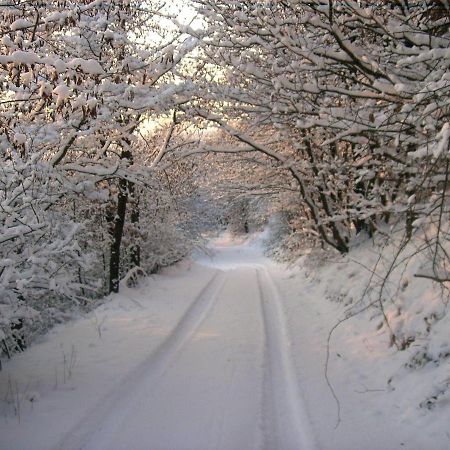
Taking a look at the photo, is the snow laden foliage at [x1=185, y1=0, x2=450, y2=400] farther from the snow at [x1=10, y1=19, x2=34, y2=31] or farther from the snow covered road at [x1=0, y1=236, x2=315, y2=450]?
the snow at [x1=10, y1=19, x2=34, y2=31]

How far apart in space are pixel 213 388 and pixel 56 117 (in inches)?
192

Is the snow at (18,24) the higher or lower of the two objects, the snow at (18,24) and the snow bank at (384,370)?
the higher

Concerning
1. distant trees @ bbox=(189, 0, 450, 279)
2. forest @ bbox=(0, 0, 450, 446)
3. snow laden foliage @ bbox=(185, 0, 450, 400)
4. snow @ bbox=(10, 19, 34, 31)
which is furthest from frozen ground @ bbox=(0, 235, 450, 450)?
snow @ bbox=(10, 19, 34, 31)

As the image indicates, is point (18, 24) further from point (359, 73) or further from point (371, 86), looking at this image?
point (359, 73)

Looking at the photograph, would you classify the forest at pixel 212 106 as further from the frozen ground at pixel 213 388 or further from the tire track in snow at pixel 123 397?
the tire track in snow at pixel 123 397

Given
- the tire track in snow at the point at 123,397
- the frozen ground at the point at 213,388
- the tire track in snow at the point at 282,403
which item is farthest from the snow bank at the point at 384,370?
the tire track in snow at the point at 123,397

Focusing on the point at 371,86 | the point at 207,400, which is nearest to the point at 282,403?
the point at 207,400

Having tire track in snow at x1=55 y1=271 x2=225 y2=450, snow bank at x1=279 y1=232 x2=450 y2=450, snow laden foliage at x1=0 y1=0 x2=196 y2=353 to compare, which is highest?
snow laden foliage at x1=0 y1=0 x2=196 y2=353

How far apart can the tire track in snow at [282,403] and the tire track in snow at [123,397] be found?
158 centimetres

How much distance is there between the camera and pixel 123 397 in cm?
577

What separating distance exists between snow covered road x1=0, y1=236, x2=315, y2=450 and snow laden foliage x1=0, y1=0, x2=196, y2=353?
1528 mm

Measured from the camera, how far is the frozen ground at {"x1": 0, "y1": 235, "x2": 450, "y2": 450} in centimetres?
465

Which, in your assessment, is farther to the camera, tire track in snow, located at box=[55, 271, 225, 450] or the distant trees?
tire track in snow, located at box=[55, 271, 225, 450]

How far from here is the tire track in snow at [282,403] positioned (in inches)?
184
